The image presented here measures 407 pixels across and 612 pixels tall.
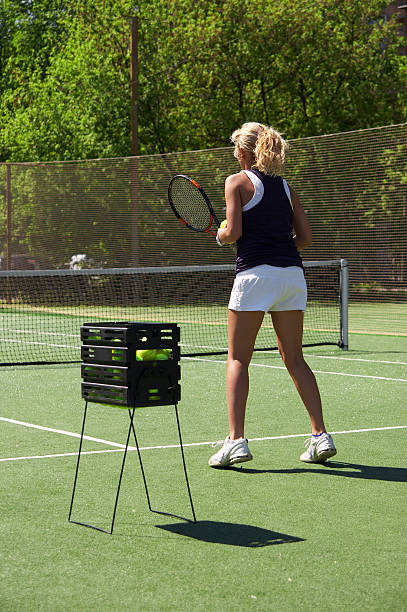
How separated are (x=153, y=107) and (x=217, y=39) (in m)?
2.65

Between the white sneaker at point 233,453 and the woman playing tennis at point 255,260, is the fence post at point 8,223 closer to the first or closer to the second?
the woman playing tennis at point 255,260

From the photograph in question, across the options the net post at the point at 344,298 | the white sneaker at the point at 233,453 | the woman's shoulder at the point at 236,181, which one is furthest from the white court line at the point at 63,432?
the net post at the point at 344,298

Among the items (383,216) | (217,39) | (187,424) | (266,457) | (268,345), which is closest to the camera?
(266,457)

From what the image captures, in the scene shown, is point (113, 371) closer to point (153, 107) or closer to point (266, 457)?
point (266, 457)

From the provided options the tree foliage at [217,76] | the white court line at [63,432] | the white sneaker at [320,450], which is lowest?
the white court line at [63,432]

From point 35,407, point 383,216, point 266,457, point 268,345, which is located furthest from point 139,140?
point 266,457

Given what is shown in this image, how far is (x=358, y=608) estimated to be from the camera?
346cm

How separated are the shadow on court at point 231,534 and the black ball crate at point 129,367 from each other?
0.54 m

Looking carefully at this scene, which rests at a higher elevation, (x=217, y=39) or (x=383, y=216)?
(x=217, y=39)

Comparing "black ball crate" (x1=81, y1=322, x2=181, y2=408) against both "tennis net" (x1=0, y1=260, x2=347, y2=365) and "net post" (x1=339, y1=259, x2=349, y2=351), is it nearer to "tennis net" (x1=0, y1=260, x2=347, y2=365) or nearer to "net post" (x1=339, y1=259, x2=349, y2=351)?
"net post" (x1=339, y1=259, x2=349, y2=351)

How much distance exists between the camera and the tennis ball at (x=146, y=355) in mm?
4621

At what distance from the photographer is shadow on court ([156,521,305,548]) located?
4309 mm

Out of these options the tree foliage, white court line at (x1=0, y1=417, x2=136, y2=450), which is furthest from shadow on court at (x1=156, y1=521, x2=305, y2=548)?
the tree foliage

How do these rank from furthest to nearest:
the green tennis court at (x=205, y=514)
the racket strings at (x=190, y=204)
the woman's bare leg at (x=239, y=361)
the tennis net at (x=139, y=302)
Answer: the tennis net at (x=139, y=302) < the racket strings at (x=190, y=204) < the woman's bare leg at (x=239, y=361) < the green tennis court at (x=205, y=514)
